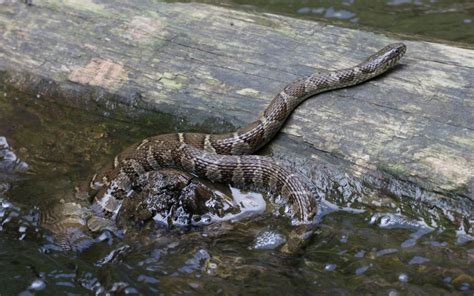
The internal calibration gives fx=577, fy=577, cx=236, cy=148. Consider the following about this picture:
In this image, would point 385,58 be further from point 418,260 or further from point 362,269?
point 362,269

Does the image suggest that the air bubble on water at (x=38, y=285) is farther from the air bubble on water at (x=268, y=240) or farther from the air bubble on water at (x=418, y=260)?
the air bubble on water at (x=418, y=260)

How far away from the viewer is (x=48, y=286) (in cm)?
486

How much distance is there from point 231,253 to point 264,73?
2.78 m

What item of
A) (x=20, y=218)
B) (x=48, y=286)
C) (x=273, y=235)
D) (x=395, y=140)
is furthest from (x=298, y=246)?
(x=20, y=218)

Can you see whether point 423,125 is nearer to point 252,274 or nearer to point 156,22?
point 252,274

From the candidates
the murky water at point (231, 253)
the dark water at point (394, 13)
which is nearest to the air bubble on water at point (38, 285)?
the murky water at point (231, 253)

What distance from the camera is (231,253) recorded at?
17.3 ft

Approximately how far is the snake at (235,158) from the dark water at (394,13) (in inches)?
131

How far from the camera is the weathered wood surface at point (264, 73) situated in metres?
6.01

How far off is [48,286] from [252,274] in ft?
5.67

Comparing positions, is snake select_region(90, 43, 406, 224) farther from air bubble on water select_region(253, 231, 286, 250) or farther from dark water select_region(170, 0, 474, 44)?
dark water select_region(170, 0, 474, 44)

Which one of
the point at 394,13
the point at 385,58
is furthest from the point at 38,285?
the point at 394,13

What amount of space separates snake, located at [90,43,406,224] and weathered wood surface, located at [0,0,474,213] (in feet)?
0.60

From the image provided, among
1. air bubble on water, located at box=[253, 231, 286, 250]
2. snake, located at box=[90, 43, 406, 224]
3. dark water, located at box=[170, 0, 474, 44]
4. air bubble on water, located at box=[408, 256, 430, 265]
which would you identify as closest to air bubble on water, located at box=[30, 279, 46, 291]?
snake, located at box=[90, 43, 406, 224]
